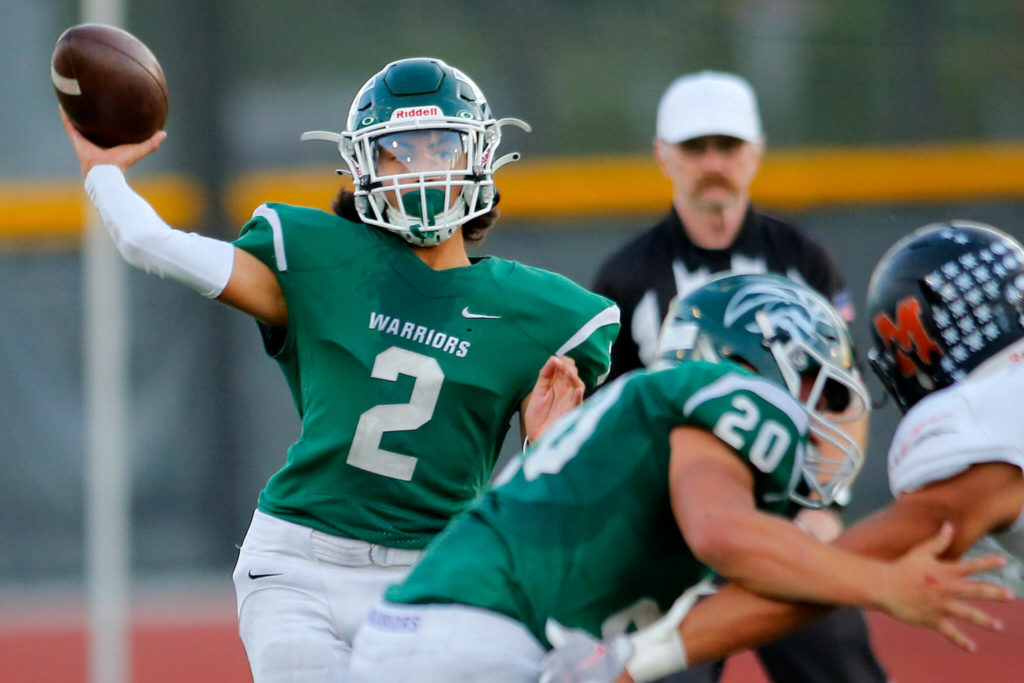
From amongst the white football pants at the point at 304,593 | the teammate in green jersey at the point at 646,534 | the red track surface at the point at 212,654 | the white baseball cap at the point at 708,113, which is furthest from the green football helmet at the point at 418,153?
the red track surface at the point at 212,654

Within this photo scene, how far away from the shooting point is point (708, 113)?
4586mm

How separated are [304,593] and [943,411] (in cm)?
133

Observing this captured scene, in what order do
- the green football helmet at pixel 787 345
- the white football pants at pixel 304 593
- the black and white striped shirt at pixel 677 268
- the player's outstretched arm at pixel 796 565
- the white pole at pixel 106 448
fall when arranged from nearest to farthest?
the player's outstretched arm at pixel 796 565 → the green football helmet at pixel 787 345 → the white football pants at pixel 304 593 → the black and white striped shirt at pixel 677 268 → the white pole at pixel 106 448

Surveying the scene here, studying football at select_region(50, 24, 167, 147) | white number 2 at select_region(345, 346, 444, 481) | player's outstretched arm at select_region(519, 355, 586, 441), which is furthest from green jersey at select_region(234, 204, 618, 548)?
football at select_region(50, 24, 167, 147)

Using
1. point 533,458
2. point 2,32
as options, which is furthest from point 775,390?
point 2,32

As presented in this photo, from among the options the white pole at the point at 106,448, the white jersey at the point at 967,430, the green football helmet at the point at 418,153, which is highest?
the green football helmet at the point at 418,153

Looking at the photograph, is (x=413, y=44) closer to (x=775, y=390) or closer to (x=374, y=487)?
(x=374, y=487)

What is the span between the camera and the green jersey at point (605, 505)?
223 centimetres

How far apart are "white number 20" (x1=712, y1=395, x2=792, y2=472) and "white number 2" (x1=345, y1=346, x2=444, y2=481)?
2.98ft

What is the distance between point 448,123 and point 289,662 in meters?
1.20

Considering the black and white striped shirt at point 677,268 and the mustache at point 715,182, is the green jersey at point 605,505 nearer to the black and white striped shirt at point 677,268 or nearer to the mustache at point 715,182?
the black and white striped shirt at point 677,268

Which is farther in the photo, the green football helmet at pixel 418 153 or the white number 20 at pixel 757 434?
the green football helmet at pixel 418 153

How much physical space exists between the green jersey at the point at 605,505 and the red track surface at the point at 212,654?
424cm

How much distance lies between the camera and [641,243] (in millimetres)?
4418
